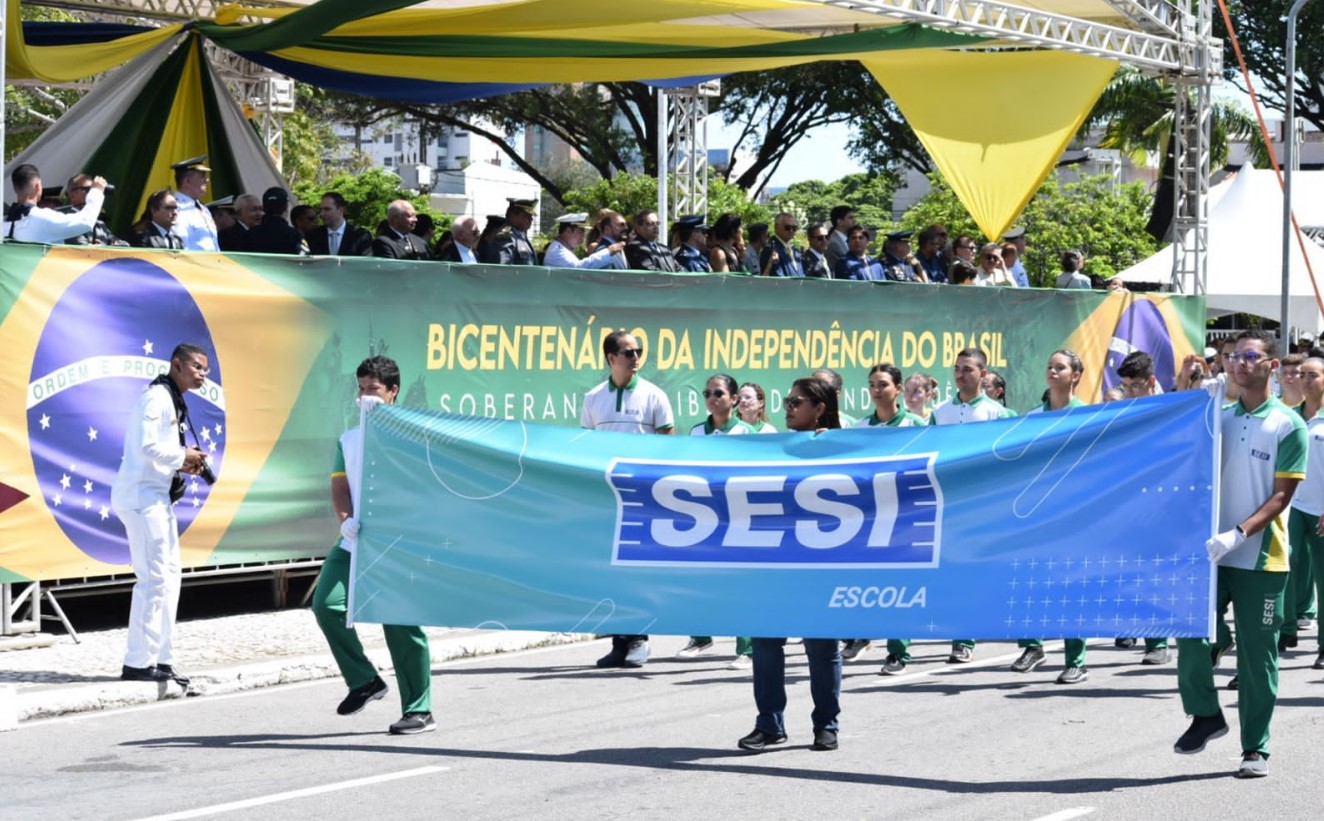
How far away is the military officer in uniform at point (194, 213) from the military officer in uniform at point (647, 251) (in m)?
3.38

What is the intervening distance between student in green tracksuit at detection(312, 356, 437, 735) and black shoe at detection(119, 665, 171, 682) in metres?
1.68

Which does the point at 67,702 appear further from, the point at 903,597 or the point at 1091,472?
the point at 1091,472

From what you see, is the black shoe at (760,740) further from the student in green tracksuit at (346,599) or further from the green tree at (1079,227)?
the green tree at (1079,227)

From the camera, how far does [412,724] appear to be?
9.10 meters

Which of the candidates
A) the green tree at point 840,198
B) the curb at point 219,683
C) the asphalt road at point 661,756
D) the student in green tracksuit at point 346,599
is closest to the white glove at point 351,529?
the student in green tracksuit at point 346,599

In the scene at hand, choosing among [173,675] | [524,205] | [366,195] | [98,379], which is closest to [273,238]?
[524,205]

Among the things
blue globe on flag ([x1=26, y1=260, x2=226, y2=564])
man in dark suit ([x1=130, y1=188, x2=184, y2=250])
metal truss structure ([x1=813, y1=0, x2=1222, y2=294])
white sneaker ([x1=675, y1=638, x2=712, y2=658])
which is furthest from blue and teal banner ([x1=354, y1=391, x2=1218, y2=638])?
metal truss structure ([x1=813, y1=0, x2=1222, y2=294])

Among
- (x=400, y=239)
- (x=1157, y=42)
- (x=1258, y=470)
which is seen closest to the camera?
(x=1258, y=470)

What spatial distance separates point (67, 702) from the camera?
392 inches

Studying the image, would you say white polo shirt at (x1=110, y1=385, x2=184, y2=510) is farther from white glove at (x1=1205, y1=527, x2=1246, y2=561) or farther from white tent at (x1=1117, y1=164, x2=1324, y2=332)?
white tent at (x1=1117, y1=164, x2=1324, y2=332)

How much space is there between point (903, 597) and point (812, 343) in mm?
8275

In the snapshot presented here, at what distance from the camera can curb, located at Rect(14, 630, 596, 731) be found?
983cm

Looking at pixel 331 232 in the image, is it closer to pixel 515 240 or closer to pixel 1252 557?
pixel 515 240

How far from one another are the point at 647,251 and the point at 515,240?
3.92ft
